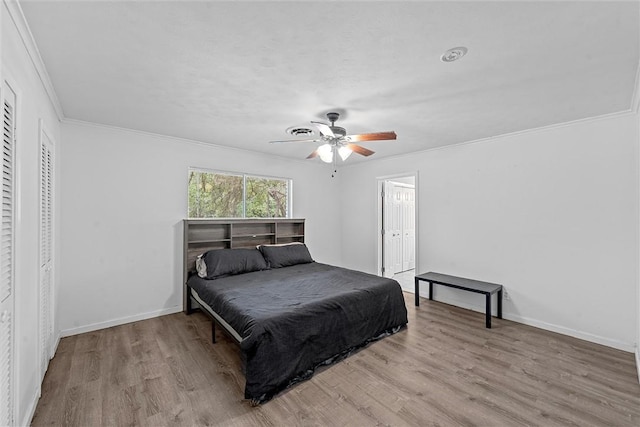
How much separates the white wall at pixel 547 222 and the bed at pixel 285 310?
154 cm

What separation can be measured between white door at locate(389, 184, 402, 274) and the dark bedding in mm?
2298

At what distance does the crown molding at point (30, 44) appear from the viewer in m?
1.47

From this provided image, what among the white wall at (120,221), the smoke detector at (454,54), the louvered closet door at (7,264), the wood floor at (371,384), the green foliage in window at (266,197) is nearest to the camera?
the louvered closet door at (7,264)

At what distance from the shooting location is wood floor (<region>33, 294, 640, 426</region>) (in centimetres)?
200

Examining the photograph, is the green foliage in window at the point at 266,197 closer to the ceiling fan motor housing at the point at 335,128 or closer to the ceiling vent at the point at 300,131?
the ceiling vent at the point at 300,131

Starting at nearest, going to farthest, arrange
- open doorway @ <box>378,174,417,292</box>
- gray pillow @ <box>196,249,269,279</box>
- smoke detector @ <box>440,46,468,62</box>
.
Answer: smoke detector @ <box>440,46,468,62</box> < gray pillow @ <box>196,249,269,279</box> < open doorway @ <box>378,174,417,292</box>

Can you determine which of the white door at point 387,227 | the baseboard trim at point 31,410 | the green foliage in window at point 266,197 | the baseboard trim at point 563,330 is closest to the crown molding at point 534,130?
the white door at point 387,227

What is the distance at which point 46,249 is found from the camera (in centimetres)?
250

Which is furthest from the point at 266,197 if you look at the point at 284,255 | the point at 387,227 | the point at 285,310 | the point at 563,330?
the point at 563,330

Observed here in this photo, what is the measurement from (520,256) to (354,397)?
2877 millimetres

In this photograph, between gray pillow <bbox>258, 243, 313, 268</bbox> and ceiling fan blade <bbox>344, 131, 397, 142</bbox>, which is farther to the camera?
gray pillow <bbox>258, 243, 313, 268</bbox>

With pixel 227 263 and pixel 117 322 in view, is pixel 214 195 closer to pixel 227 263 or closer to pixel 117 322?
pixel 227 263

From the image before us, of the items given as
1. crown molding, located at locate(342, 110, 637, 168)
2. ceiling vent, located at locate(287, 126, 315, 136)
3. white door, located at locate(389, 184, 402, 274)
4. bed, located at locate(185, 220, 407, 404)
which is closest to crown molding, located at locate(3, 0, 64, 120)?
ceiling vent, located at locate(287, 126, 315, 136)

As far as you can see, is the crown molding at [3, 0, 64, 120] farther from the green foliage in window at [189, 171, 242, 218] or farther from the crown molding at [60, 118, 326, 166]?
the green foliage in window at [189, 171, 242, 218]
